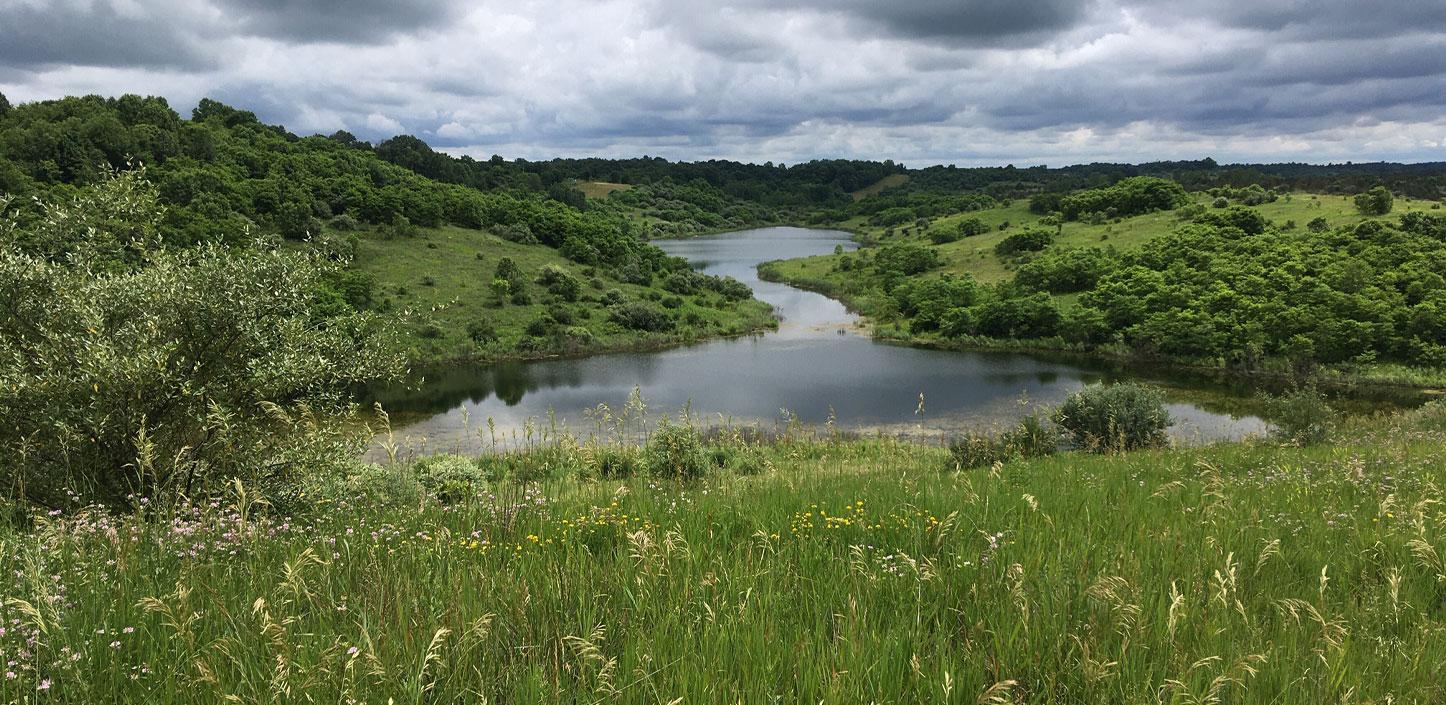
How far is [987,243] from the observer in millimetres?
94438

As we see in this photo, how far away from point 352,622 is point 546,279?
229ft

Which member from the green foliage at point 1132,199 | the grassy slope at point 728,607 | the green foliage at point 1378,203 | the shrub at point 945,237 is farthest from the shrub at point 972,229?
the grassy slope at point 728,607

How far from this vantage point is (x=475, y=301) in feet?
207

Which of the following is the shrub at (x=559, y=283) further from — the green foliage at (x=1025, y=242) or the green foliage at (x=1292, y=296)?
the green foliage at (x=1025, y=242)

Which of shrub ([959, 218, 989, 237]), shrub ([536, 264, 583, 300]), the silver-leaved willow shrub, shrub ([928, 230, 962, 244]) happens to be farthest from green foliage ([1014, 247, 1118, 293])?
the silver-leaved willow shrub

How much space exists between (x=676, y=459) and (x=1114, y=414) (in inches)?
779

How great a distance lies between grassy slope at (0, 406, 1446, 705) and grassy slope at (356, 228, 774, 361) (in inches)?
1893

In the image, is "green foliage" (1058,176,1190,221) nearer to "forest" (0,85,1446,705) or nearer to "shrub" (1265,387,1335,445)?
"forest" (0,85,1446,705)

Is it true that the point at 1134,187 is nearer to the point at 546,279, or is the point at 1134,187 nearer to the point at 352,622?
the point at 546,279

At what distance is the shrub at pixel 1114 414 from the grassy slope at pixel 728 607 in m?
19.2

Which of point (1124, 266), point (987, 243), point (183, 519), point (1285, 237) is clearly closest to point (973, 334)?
point (1124, 266)

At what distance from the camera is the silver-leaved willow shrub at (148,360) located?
8.00 m

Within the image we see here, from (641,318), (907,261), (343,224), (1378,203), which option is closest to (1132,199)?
(1378,203)

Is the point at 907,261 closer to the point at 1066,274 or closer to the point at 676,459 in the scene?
the point at 1066,274
